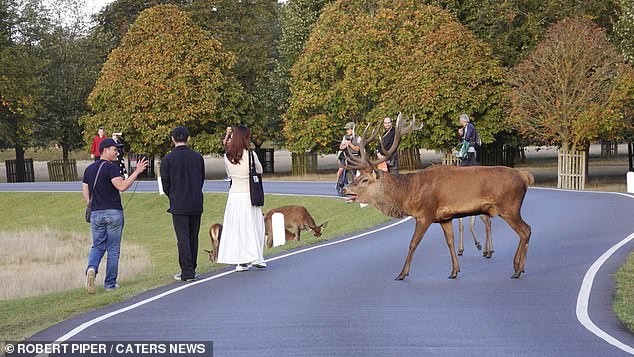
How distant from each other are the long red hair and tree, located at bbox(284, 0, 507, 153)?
115ft

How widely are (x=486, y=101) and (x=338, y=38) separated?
396 inches

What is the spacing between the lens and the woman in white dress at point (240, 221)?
1603cm

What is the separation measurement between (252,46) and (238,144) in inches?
2062

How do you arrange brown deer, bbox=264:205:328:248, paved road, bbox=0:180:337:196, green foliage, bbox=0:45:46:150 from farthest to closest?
green foliage, bbox=0:45:46:150
paved road, bbox=0:180:337:196
brown deer, bbox=264:205:328:248

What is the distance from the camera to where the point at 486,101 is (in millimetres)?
50781

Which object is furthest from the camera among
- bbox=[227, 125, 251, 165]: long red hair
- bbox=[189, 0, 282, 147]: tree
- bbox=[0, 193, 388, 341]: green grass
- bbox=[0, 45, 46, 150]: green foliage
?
bbox=[189, 0, 282, 147]: tree

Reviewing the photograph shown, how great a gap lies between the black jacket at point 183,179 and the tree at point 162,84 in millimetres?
43038

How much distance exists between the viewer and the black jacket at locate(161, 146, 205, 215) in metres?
15.4

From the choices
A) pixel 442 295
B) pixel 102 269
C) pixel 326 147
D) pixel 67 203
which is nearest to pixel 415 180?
pixel 442 295

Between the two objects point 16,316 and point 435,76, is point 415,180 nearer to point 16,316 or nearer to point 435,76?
point 16,316

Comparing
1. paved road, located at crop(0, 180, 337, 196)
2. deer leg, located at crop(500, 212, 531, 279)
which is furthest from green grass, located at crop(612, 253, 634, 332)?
paved road, located at crop(0, 180, 337, 196)

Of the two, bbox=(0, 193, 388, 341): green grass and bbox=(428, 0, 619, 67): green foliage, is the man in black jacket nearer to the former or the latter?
bbox=(0, 193, 388, 341): green grass

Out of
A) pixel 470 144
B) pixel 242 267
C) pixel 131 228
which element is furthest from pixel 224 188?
pixel 242 267

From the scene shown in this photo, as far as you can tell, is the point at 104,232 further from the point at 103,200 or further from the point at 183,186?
the point at 183,186
